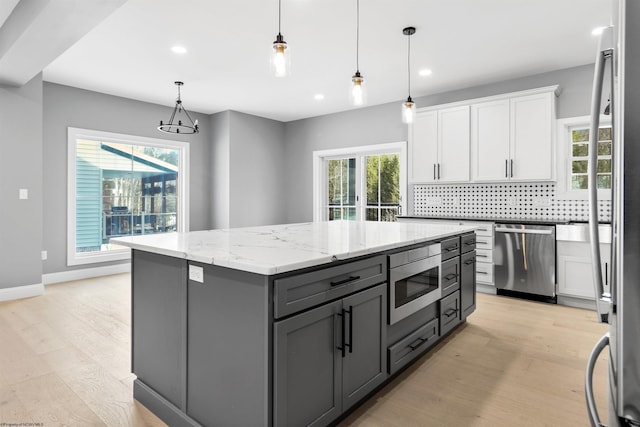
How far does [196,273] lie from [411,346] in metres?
1.47

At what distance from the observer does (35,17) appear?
271 cm

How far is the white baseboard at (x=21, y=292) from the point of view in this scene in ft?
13.4

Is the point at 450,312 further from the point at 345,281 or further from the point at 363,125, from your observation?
the point at 363,125

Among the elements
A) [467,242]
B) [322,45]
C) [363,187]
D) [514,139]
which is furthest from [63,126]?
[514,139]

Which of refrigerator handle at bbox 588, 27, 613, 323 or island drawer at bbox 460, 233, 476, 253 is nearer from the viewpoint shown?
refrigerator handle at bbox 588, 27, 613, 323

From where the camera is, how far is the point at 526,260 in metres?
4.16

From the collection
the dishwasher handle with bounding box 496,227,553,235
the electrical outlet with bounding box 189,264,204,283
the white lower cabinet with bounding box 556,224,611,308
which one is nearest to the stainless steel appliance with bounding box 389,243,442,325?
the electrical outlet with bounding box 189,264,204,283

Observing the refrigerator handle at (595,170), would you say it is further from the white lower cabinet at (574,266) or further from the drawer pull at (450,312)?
the white lower cabinet at (574,266)

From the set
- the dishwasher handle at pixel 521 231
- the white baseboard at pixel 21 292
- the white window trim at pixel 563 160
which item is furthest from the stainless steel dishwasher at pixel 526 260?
the white baseboard at pixel 21 292

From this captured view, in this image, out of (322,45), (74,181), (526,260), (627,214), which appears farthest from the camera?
(74,181)

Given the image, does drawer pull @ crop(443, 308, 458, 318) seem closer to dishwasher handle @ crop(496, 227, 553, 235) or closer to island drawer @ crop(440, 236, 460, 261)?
island drawer @ crop(440, 236, 460, 261)

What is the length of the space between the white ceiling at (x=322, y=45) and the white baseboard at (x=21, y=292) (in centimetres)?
255

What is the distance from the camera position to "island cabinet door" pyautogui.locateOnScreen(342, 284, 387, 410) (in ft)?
5.97

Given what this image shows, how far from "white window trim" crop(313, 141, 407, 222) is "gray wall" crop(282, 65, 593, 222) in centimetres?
9
